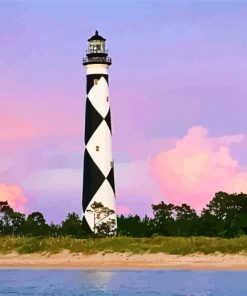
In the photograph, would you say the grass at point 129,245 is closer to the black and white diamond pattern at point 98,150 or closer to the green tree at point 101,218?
the green tree at point 101,218

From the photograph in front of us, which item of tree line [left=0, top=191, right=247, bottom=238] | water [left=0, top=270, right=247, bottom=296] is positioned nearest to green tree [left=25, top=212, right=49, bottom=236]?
tree line [left=0, top=191, right=247, bottom=238]

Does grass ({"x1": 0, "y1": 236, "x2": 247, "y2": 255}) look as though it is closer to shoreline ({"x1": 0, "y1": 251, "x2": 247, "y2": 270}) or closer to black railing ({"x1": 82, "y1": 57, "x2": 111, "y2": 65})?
shoreline ({"x1": 0, "y1": 251, "x2": 247, "y2": 270})

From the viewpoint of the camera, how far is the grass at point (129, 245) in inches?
2213

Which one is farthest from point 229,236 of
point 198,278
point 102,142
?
point 198,278

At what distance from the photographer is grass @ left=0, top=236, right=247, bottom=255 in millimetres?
56219

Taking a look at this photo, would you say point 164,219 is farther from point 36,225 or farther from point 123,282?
point 123,282

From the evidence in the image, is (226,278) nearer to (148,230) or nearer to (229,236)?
(229,236)

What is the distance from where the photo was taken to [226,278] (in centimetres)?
4756

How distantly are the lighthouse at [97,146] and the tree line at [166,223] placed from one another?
1.17 m

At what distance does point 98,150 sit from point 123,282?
21.1 meters

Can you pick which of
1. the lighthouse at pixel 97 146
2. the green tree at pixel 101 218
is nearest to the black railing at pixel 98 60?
the lighthouse at pixel 97 146

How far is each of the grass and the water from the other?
3.63 metres

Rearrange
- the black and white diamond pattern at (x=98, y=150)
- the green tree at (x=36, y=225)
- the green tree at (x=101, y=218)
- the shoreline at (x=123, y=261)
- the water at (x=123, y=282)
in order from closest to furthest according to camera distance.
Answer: the water at (x=123, y=282) → the shoreline at (x=123, y=261) → the green tree at (x=101, y=218) → the black and white diamond pattern at (x=98, y=150) → the green tree at (x=36, y=225)

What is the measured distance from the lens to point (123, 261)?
56938 millimetres
